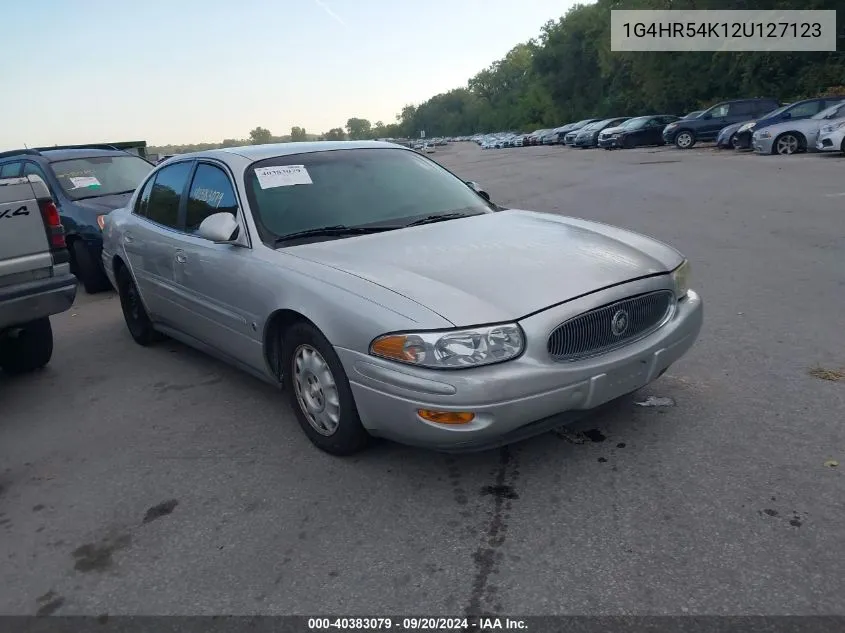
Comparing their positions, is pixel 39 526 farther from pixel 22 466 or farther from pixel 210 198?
pixel 210 198

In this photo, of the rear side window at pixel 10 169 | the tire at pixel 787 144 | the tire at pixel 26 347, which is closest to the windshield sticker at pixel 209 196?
the tire at pixel 26 347

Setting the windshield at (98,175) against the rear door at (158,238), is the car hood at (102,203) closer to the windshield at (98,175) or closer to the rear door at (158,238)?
the windshield at (98,175)

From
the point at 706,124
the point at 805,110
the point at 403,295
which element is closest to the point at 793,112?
the point at 805,110

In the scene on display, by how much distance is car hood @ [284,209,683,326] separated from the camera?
3.16m

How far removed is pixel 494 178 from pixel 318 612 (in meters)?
20.4

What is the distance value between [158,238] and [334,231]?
1767mm

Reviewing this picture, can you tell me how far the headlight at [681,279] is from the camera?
377cm

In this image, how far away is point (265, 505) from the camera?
330 centimetres

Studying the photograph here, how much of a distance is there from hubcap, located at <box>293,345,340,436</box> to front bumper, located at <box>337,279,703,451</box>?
245 mm

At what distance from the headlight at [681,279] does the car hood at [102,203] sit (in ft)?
22.0

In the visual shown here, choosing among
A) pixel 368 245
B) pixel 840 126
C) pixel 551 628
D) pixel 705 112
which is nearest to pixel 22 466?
pixel 368 245

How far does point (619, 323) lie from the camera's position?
336 centimetres

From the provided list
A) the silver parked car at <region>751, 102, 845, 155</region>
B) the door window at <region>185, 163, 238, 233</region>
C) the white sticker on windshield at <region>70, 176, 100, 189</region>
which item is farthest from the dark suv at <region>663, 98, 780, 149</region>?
the door window at <region>185, 163, 238, 233</region>

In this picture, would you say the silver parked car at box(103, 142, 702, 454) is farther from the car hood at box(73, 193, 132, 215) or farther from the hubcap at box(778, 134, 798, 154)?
the hubcap at box(778, 134, 798, 154)
